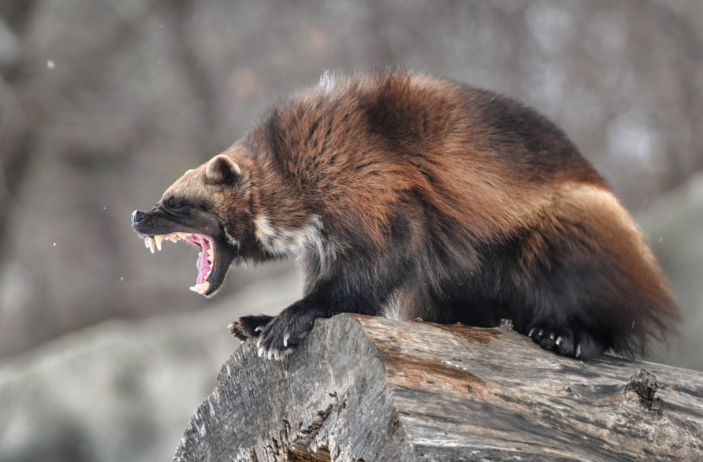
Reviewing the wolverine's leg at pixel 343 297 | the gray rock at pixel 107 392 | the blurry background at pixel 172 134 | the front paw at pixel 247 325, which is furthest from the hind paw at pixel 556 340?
the gray rock at pixel 107 392

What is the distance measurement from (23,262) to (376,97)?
4.20 meters

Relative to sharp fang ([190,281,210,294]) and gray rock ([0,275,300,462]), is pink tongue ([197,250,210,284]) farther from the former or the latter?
gray rock ([0,275,300,462])

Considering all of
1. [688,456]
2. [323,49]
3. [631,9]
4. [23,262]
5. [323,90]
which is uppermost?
[631,9]

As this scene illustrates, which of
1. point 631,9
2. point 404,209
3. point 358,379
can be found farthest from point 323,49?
point 358,379

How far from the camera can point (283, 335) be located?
5.76ft

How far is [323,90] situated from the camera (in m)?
2.41

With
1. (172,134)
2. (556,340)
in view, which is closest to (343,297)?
(556,340)

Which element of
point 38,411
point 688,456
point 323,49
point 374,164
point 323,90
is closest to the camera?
point 688,456

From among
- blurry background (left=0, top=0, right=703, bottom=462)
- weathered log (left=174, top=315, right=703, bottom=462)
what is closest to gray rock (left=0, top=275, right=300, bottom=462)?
blurry background (left=0, top=0, right=703, bottom=462)

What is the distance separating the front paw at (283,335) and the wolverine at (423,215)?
0.75 ft

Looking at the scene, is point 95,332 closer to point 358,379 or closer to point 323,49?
point 323,49

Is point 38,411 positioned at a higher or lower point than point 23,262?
lower

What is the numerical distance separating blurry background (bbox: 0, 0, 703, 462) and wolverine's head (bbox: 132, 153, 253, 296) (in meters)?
2.93

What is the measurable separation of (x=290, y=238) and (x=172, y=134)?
3.77 metres
